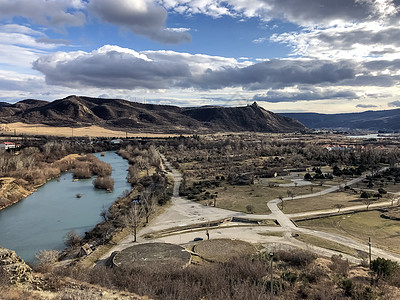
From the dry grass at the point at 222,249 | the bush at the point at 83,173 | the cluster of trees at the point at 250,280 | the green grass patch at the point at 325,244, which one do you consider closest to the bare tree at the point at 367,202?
the green grass patch at the point at 325,244

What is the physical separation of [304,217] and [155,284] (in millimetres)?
25555

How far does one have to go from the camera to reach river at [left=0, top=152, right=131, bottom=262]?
32438mm

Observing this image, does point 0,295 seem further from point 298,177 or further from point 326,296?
point 298,177

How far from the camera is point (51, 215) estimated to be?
42375 mm

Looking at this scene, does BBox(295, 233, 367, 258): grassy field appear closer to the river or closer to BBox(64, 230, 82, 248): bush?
BBox(64, 230, 82, 248): bush

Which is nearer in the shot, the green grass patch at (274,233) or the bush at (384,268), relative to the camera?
the bush at (384,268)

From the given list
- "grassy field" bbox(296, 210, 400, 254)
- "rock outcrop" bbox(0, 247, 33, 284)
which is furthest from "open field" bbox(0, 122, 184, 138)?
"rock outcrop" bbox(0, 247, 33, 284)

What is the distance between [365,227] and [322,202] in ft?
34.3

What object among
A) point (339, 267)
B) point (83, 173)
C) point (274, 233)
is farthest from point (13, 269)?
point (83, 173)

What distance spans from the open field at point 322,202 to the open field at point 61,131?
130 meters

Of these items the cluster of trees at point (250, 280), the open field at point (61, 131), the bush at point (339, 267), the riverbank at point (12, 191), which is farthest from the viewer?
the open field at point (61, 131)

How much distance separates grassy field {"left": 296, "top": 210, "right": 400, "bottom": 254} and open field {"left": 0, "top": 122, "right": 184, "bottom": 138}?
140 metres

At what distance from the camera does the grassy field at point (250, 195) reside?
42.8 meters

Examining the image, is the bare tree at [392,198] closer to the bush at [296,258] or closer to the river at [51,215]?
the bush at [296,258]
